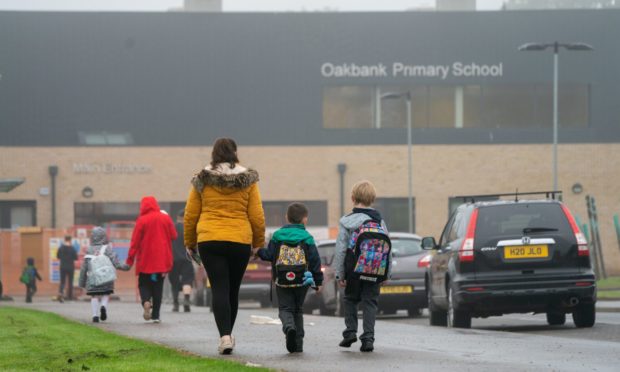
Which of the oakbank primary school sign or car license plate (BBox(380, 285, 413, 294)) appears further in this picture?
the oakbank primary school sign

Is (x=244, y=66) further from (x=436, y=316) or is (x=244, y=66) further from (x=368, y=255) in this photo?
(x=368, y=255)

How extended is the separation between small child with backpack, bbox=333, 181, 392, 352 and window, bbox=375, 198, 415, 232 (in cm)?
3962

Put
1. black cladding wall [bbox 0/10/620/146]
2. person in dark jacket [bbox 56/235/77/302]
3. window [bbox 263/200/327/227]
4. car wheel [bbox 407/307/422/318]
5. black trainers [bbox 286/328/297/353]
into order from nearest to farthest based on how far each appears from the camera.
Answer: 1. black trainers [bbox 286/328/297/353]
2. car wheel [bbox 407/307/422/318]
3. person in dark jacket [bbox 56/235/77/302]
4. black cladding wall [bbox 0/10/620/146]
5. window [bbox 263/200/327/227]

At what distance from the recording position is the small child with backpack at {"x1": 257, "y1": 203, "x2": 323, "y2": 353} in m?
12.4

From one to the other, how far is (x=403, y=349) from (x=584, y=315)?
17.6ft

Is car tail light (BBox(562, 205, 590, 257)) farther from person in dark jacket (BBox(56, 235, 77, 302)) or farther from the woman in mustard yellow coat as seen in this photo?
person in dark jacket (BBox(56, 235, 77, 302))

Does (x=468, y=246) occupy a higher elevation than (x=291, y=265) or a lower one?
lower

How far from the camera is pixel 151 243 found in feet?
62.0

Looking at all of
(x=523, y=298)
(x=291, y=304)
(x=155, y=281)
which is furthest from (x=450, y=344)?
(x=155, y=281)

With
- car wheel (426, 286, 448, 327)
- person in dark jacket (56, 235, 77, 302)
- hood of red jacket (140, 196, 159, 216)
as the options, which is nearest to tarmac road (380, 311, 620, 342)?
car wheel (426, 286, 448, 327)

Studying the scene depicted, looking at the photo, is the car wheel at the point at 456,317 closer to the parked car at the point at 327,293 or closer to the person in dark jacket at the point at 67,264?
the parked car at the point at 327,293

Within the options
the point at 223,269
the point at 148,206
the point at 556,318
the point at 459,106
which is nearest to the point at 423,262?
the point at 556,318

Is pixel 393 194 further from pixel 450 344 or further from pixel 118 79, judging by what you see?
pixel 450 344

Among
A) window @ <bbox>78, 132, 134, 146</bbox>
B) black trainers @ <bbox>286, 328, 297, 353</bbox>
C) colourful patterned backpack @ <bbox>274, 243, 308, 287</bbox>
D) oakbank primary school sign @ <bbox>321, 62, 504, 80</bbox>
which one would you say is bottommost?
black trainers @ <bbox>286, 328, 297, 353</bbox>
